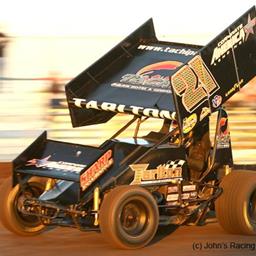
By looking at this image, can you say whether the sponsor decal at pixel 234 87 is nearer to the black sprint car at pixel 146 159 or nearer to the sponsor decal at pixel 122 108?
the black sprint car at pixel 146 159

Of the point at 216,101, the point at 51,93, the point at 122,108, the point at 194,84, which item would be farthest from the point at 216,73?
the point at 51,93

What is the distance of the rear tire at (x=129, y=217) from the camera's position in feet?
28.4

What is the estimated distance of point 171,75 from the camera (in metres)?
9.23

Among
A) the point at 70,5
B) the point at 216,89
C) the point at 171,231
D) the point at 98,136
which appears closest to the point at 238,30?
the point at 216,89

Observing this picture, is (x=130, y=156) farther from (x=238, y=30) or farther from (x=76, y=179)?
(x=238, y=30)

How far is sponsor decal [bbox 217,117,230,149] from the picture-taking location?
9.84m

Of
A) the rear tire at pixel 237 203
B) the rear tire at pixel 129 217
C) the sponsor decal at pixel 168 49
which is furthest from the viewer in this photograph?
the sponsor decal at pixel 168 49

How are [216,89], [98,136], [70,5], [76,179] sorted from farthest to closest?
[70,5] < [98,136] < [216,89] < [76,179]

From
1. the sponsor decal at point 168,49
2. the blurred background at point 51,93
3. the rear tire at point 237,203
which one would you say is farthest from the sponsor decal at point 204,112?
the blurred background at point 51,93

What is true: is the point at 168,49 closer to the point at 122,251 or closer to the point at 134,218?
the point at 134,218

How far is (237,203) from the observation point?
9.48m

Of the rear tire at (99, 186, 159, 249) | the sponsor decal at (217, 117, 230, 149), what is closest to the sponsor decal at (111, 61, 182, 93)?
the sponsor decal at (217, 117, 230, 149)

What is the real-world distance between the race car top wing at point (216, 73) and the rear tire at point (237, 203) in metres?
0.68

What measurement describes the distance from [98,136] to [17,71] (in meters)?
1.52
